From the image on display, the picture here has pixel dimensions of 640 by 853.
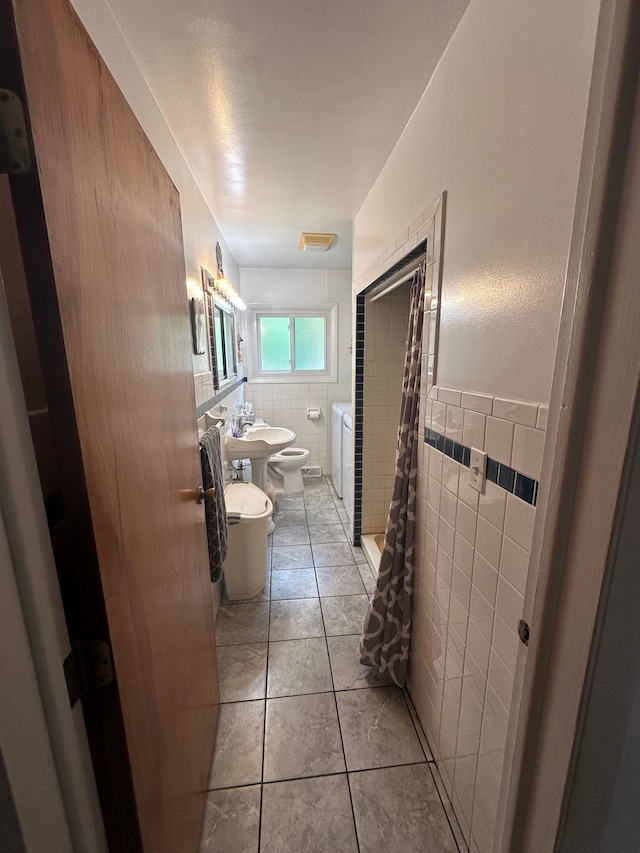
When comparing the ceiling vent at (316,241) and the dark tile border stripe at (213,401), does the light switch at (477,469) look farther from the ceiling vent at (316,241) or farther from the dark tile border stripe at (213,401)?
the ceiling vent at (316,241)

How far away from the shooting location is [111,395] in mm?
585

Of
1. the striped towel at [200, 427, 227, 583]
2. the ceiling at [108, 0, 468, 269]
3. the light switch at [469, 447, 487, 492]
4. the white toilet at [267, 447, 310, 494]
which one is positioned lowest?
the white toilet at [267, 447, 310, 494]

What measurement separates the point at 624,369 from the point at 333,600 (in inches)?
80.2

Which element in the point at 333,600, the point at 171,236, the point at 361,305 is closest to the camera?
the point at 171,236

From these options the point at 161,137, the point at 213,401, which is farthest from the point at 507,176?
the point at 213,401

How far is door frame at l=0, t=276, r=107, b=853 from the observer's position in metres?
0.40

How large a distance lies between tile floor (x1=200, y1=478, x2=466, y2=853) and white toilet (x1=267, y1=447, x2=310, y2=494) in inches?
55.3

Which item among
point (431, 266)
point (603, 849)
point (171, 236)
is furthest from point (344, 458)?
point (603, 849)

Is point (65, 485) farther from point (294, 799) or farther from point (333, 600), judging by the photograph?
point (333, 600)

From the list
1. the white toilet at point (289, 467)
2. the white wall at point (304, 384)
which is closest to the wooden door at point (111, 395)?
the white toilet at point (289, 467)

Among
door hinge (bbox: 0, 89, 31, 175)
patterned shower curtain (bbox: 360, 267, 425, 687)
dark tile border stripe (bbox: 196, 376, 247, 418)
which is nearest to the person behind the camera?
door hinge (bbox: 0, 89, 31, 175)

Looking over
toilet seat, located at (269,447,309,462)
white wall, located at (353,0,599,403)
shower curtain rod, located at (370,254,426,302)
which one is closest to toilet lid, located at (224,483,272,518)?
toilet seat, located at (269,447,309,462)

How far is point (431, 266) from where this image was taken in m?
1.17

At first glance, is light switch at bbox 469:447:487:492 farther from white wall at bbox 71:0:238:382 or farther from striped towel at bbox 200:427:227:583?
white wall at bbox 71:0:238:382
